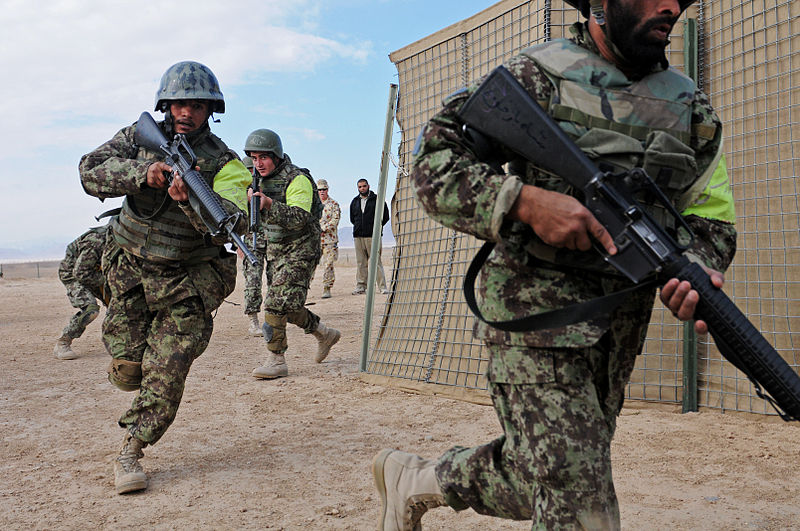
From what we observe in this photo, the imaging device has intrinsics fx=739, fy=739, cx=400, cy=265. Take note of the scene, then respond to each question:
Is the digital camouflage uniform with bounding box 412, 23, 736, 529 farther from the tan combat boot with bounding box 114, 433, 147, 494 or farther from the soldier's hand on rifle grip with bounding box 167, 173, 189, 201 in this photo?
the tan combat boot with bounding box 114, 433, 147, 494

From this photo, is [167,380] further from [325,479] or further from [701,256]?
[701,256]

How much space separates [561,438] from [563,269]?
48cm

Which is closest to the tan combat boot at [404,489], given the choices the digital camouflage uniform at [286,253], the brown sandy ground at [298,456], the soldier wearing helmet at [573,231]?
the soldier wearing helmet at [573,231]

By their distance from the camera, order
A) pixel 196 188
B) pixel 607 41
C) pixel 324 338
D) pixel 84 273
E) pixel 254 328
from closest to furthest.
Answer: pixel 607 41, pixel 196 188, pixel 324 338, pixel 84 273, pixel 254 328

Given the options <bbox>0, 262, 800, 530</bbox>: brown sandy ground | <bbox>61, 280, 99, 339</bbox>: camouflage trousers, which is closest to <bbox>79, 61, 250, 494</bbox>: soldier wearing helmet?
<bbox>0, 262, 800, 530</bbox>: brown sandy ground

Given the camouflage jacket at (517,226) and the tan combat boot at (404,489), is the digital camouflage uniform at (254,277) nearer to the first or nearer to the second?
the tan combat boot at (404,489)

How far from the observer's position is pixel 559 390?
6.79 feet

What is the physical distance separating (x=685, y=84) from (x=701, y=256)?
21.2 inches

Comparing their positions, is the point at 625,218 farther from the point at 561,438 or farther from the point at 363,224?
the point at 363,224

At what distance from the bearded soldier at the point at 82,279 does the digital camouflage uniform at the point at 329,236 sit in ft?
20.7

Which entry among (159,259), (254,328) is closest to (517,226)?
(159,259)

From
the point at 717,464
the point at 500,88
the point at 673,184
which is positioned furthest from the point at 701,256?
the point at 717,464

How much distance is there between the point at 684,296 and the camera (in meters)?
2.02

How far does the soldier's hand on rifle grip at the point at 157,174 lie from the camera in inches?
149
